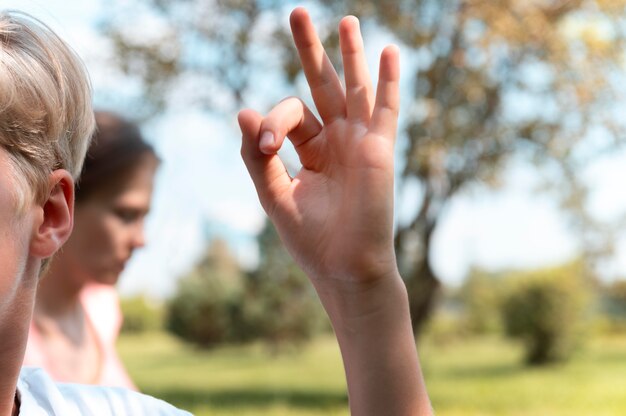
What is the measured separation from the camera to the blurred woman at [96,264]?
2.84 meters

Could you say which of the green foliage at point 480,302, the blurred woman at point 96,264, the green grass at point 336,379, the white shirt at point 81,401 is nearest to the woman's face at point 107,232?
the blurred woman at point 96,264

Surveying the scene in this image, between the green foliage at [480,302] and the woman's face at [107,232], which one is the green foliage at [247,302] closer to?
the green foliage at [480,302]

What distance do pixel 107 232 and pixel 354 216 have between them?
2.02m

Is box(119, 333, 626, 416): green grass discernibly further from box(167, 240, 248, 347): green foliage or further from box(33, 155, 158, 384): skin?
box(33, 155, 158, 384): skin

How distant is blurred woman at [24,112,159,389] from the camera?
2.84 meters

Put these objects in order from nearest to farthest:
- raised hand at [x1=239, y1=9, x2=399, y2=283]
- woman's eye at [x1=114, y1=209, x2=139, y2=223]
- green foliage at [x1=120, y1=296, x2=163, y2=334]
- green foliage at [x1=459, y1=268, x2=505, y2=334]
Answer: raised hand at [x1=239, y1=9, x2=399, y2=283], woman's eye at [x1=114, y1=209, x2=139, y2=223], green foliage at [x1=459, y1=268, x2=505, y2=334], green foliage at [x1=120, y1=296, x2=163, y2=334]

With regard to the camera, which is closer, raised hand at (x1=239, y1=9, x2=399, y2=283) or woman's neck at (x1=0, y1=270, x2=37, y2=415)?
raised hand at (x1=239, y1=9, x2=399, y2=283)

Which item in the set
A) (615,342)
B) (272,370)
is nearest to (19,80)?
(272,370)

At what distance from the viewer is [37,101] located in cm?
121

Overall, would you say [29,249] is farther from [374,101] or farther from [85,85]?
[374,101]

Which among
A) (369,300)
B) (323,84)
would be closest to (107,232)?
(323,84)

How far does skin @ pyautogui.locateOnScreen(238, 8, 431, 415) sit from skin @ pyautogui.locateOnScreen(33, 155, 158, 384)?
1848 mm

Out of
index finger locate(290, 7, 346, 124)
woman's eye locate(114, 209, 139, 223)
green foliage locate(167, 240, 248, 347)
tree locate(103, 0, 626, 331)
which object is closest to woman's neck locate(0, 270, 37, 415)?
index finger locate(290, 7, 346, 124)

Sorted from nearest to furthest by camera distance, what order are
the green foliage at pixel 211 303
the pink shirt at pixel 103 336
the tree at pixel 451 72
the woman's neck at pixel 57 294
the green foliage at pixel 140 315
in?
the pink shirt at pixel 103 336
the woman's neck at pixel 57 294
the tree at pixel 451 72
the green foliage at pixel 211 303
the green foliage at pixel 140 315
